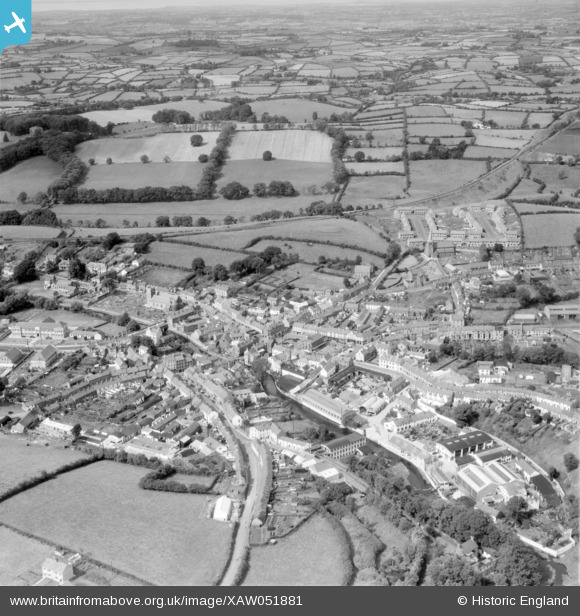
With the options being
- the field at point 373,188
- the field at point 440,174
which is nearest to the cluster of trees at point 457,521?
the field at point 373,188

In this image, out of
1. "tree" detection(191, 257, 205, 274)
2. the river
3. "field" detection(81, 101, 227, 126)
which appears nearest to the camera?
the river

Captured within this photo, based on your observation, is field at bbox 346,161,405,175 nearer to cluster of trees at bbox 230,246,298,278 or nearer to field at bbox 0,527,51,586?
cluster of trees at bbox 230,246,298,278

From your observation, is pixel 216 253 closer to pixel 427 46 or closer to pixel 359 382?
pixel 359 382

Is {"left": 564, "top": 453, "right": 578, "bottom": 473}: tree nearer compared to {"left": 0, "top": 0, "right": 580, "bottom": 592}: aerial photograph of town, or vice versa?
{"left": 0, "top": 0, "right": 580, "bottom": 592}: aerial photograph of town

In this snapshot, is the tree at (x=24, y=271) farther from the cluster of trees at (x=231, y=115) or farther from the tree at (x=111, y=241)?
the cluster of trees at (x=231, y=115)

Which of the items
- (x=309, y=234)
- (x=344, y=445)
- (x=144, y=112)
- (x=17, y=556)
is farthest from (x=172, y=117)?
(x=17, y=556)

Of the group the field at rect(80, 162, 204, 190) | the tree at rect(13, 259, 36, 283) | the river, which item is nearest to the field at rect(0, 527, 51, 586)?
the river

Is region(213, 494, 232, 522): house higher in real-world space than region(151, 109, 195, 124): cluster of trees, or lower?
higher
